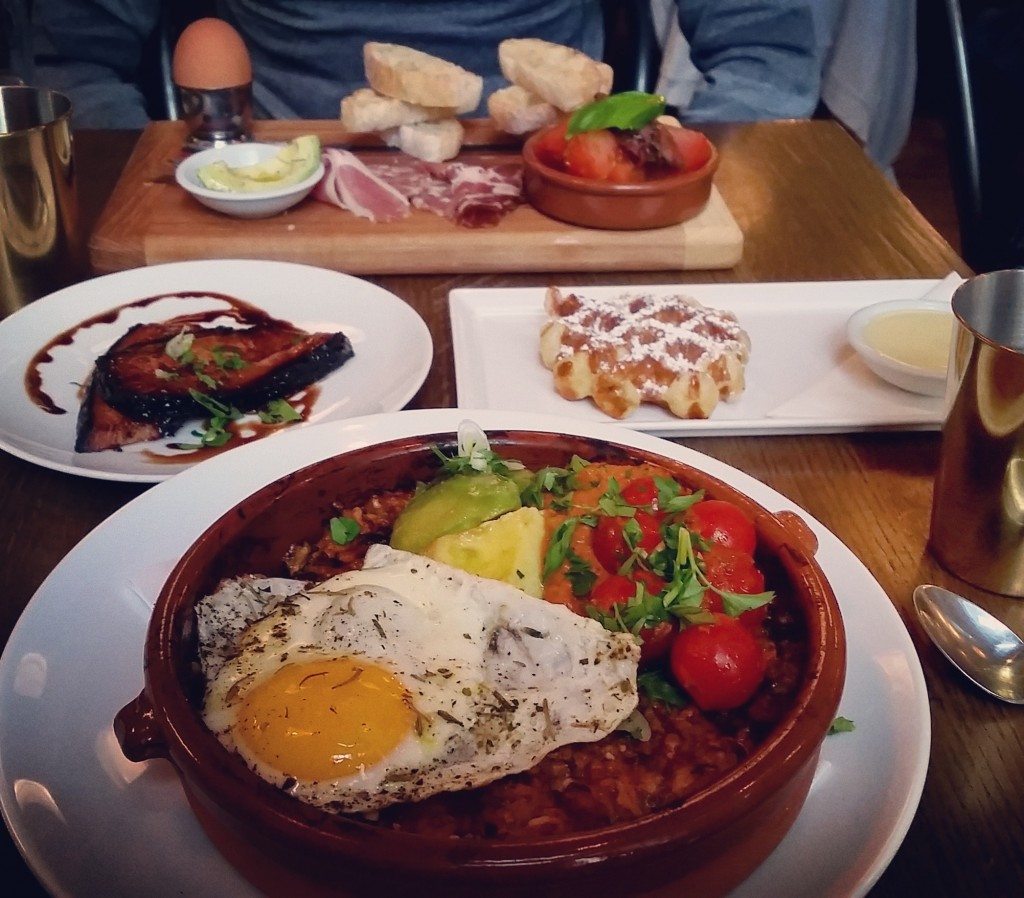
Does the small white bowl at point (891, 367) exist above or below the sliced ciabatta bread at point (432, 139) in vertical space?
below

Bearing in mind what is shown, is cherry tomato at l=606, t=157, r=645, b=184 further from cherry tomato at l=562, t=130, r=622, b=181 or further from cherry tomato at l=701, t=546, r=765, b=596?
cherry tomato at l=701, t=546, r=765, b=596

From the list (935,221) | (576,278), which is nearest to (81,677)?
(576,278)

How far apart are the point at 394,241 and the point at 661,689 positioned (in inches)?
58.3

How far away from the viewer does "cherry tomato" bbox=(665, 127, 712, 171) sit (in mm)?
2459

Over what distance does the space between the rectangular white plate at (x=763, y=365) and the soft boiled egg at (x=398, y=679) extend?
2.19 feet

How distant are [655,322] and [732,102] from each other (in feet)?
6.72

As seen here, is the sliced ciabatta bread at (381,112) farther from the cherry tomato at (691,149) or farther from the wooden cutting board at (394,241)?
the cherry tomato at (691,149)

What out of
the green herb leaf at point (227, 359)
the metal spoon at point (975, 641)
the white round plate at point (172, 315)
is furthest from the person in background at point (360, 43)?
the metal spoon at point (975, 641)

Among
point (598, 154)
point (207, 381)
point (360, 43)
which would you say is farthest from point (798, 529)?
point (360, 43)

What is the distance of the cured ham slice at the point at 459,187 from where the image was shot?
2.35 meters

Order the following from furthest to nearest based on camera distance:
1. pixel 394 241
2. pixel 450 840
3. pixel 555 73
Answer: pixel 555 73
pixel 394 241
pixel 450 840

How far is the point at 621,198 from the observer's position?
7.58ft

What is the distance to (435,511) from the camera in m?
1.17

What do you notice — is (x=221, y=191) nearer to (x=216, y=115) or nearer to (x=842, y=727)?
(x=216, y=115)
